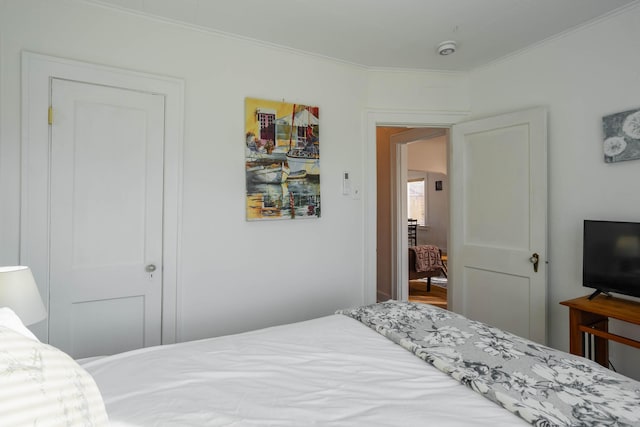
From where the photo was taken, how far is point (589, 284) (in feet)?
7.17

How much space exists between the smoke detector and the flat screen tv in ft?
5.12

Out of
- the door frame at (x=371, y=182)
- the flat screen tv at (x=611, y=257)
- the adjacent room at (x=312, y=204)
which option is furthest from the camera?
the door frame at (x=371, y=182)

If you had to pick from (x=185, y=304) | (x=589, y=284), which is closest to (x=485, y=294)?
(x=589, y=284)

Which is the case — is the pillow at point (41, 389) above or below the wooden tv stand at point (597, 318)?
above

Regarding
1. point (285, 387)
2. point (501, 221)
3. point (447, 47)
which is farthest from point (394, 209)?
point (285, 387)

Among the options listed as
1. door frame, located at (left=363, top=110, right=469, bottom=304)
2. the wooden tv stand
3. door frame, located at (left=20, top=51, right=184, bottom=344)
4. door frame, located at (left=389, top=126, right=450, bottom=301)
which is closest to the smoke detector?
door frame, located at (left=363, top=110, right=469, bottom=304)

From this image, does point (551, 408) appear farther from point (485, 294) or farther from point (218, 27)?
point (218, 27)

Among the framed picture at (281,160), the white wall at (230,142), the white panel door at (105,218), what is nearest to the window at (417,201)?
the white wall at (230,142)

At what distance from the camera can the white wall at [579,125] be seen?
2162 millimetres

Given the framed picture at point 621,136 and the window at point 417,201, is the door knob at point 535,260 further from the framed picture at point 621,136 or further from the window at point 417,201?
the window at point 417,201

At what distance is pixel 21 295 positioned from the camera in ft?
4.50

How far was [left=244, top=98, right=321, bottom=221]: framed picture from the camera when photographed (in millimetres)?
2482

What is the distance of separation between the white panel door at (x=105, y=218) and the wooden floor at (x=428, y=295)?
3.55 meters

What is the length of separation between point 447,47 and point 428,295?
3552 millimetres
